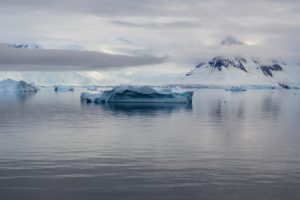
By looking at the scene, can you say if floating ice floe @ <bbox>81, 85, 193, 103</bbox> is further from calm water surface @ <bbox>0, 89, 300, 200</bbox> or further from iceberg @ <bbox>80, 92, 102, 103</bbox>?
calm water surface @ <bbox>0, 89, 300, 200</bbox>

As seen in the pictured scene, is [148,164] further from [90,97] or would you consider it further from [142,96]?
[90,97]

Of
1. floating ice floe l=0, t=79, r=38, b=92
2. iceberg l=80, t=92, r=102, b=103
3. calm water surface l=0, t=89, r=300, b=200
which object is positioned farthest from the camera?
floating ice floe l=0, t=79, r=38, b=92


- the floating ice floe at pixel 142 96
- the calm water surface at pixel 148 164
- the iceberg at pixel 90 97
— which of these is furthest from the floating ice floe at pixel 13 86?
the calm water surface at pixel 148 164

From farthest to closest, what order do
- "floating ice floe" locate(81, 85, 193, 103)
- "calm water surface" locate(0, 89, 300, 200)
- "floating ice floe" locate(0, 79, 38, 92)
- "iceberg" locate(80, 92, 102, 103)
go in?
1. "floating ice floe" locate(0, 79, 38, 92)
2. "iceberg" locate(80, 92, 102, 103)
3. "floating ice floe" locate(81, 85, 193, 103)
4. "calm water surface" locate(0, 89, 300, 200)

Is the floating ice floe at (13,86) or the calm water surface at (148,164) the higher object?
the floating ice floe at (13,86)

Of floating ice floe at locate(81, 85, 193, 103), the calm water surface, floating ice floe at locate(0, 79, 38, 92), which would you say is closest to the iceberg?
floating ice floe at locate(81, 85, 193, 103)

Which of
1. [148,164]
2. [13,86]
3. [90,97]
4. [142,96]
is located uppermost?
[13,86]

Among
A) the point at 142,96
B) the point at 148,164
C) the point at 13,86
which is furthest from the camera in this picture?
the point at 13,86

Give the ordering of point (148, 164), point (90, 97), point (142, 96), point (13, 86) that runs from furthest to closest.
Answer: point (13, 86), point (90, 97), point (142, 96), point (148, 164)

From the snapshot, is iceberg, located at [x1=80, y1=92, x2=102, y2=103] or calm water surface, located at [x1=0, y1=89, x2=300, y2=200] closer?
calm water surface, located at [x1=0, y1=89, x2=300, y2=200]

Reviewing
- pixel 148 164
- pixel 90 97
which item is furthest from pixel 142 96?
pixel 148 164

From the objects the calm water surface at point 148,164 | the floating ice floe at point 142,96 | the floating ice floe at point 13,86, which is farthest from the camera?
the floating ice floe at point 13,86

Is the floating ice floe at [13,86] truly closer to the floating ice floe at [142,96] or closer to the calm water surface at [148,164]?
the floating ice floe at [142,96]

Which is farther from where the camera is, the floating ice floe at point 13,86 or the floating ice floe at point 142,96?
the floating ice floe at point 13,86
